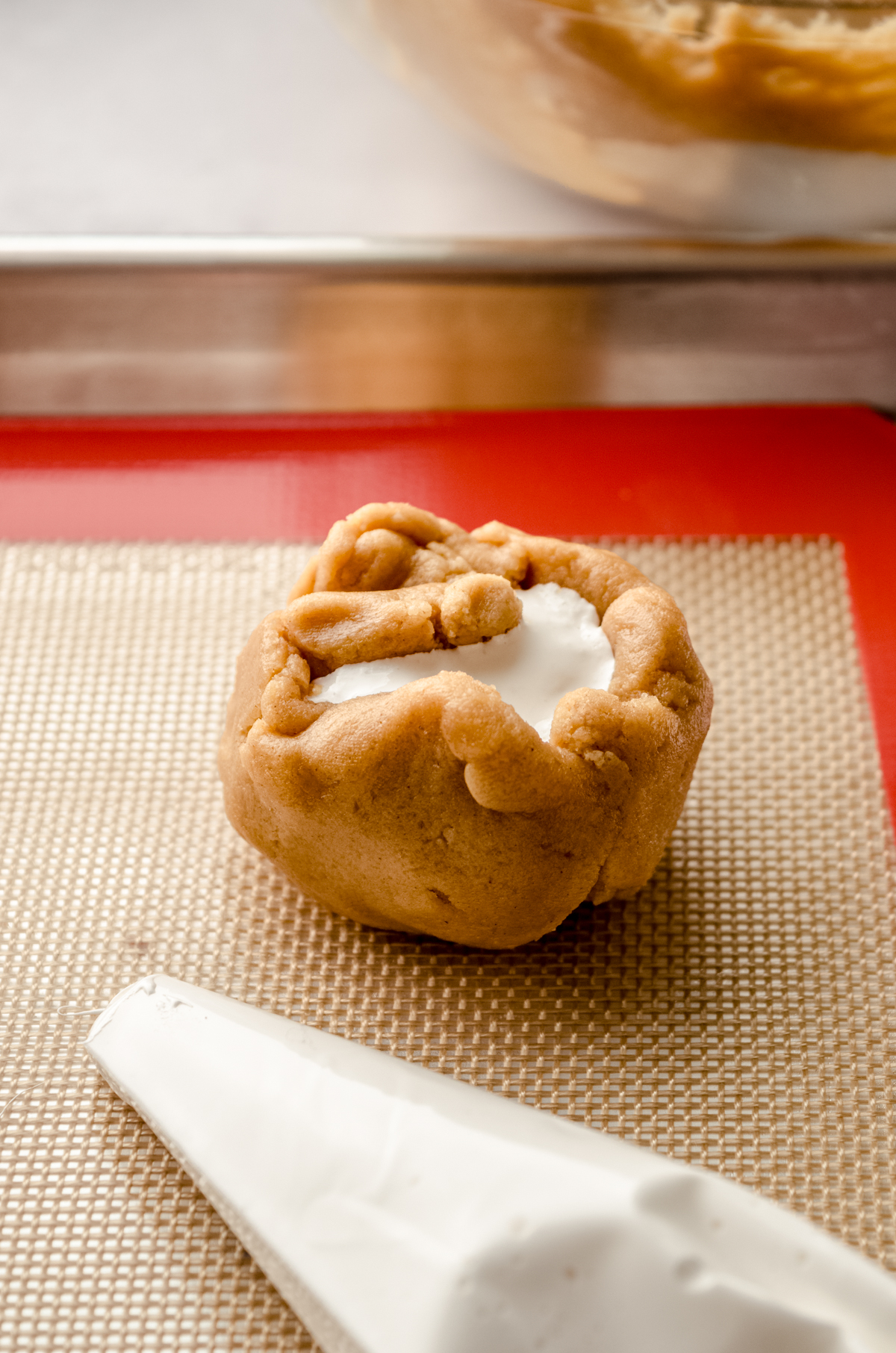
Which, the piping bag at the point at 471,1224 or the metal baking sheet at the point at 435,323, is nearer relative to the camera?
the piping bag at the point at 471,1224

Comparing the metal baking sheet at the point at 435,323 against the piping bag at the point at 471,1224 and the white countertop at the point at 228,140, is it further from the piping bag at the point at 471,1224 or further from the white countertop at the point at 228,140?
the piping bag at the point at 471,1224

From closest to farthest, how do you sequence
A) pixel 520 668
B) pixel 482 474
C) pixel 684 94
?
1. pixel 520 668
2. pixel 684 94
3. pixel 482 474

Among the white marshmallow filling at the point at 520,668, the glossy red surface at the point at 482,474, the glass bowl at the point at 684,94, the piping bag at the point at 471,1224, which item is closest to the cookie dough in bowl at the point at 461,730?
the white marshmallow filling at the point at 520,668

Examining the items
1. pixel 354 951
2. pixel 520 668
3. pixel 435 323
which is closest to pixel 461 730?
pixel 520 668

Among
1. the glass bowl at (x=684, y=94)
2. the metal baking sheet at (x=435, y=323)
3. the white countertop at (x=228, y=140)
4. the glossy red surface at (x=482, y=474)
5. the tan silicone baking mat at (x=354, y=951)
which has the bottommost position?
the tan silicone baking mat at (x=354, y=951)

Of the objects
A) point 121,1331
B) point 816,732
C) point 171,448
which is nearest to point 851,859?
point 816,732

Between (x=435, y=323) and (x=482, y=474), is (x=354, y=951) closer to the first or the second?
(x=482, y=474)
